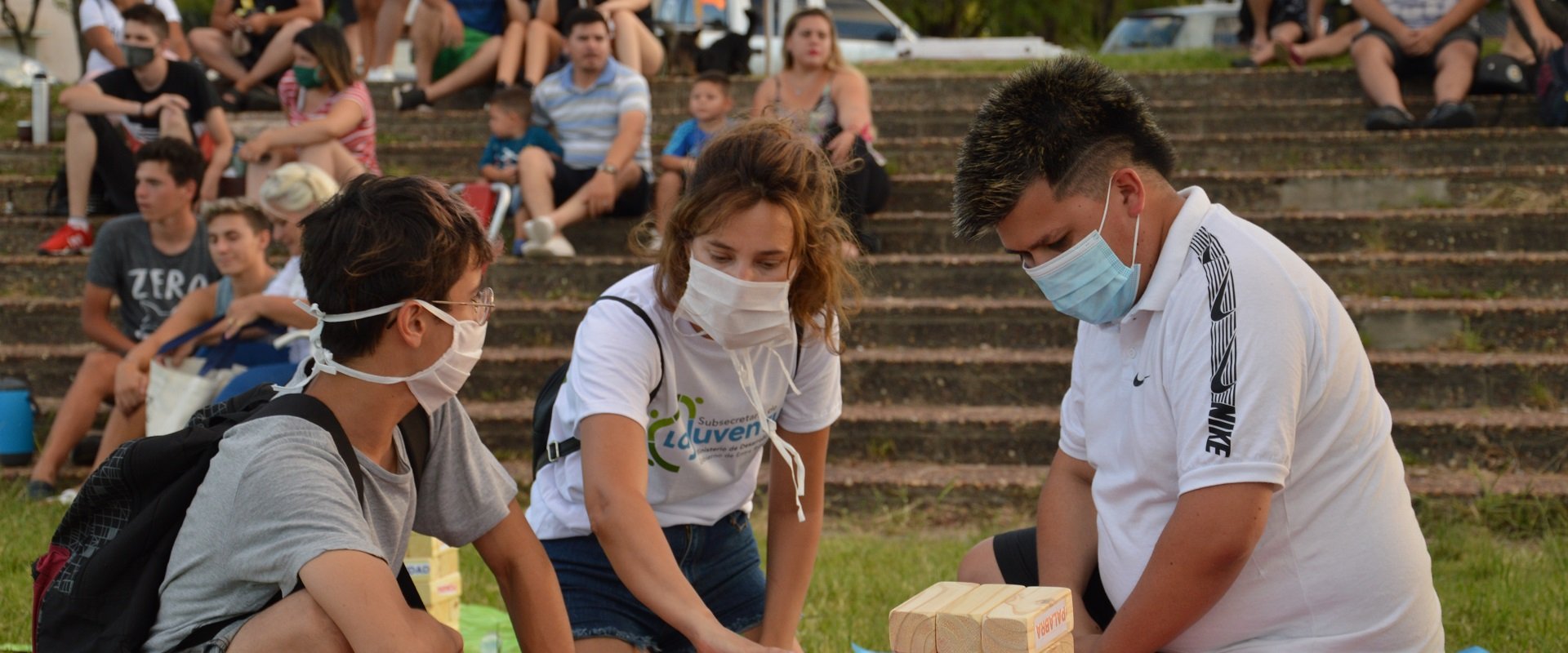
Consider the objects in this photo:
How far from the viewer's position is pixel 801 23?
314 inches

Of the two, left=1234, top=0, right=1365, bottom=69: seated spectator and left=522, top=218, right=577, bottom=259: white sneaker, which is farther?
left=1234, top=0, right=1365, bottom=69: seated spectator

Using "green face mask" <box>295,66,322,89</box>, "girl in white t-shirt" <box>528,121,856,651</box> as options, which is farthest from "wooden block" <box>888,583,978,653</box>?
"green face mask" <box>295,66,322,89</box>

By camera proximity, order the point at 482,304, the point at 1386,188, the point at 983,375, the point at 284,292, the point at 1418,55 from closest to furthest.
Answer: the point at 482,304 < the point at 284,292 < the point at 983,375 < the point at 1386,188 < the point at 1418,55

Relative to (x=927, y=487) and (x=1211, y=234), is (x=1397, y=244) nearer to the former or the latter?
(x=927, y=487)

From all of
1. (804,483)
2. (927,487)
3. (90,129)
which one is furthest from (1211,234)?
(90,129)

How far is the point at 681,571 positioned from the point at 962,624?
120cm

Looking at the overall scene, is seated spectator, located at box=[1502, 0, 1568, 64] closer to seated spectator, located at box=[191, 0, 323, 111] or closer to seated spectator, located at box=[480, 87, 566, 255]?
seated spectator, located at box=[480, 87, 566, 255]

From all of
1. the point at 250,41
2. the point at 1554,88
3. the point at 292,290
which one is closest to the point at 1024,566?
the point at 292,290

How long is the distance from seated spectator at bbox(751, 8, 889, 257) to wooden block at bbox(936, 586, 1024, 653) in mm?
5297

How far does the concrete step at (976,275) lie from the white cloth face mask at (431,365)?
3735 millimetres

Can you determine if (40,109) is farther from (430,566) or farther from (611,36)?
(430,566)

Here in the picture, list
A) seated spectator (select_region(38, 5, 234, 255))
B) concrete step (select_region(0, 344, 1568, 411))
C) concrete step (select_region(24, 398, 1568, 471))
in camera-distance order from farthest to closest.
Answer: seated spectator (select_region(38, 5, 234, 255)) → concrete step (select_region(0, 344, 1568, 411)) → concrete step (select_region(24, 398, 1568, 471))

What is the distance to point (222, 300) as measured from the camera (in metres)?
6.29

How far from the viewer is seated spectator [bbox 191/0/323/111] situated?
10305 millimetres
